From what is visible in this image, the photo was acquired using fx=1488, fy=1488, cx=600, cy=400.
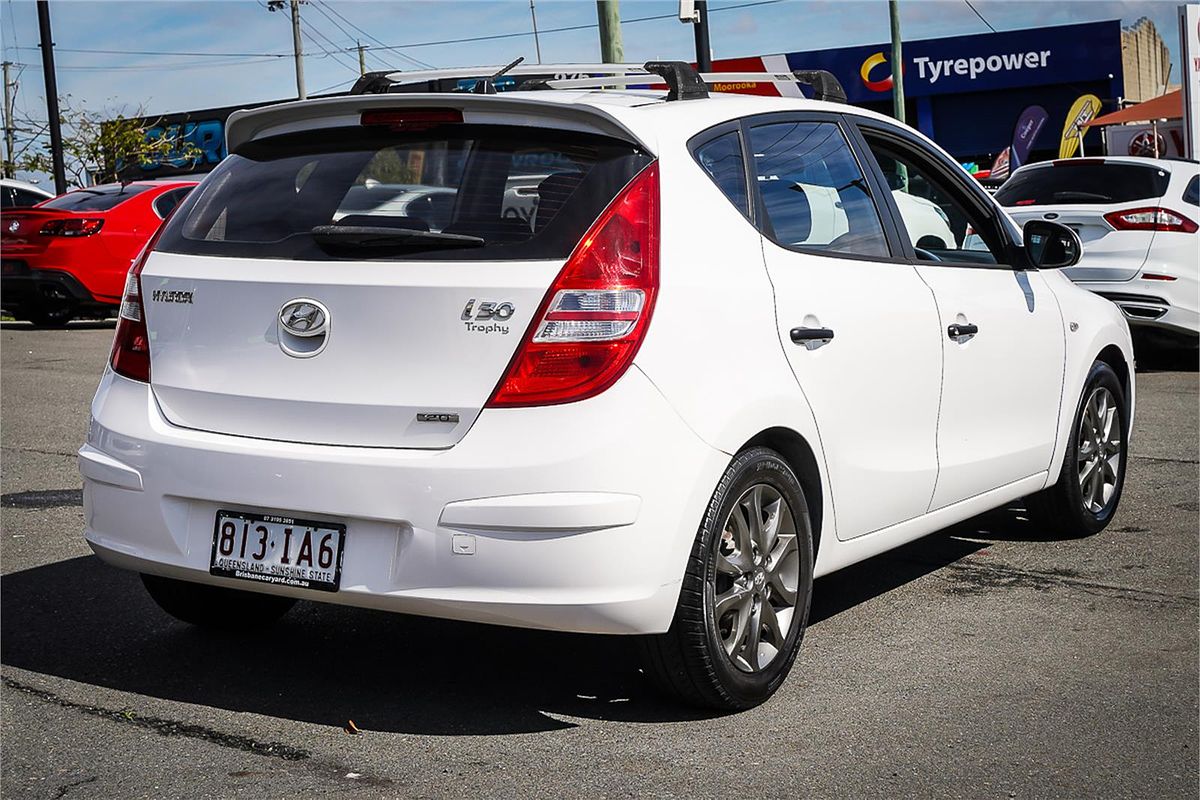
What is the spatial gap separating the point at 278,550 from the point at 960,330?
2.45 metres

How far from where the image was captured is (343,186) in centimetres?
404

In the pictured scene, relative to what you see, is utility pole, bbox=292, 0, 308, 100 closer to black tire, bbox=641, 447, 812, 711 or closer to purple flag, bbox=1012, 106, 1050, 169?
purple flag, bbox=1012, 106, 1050, 169

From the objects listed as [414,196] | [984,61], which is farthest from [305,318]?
[984,61]

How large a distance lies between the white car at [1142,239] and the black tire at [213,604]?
8125mm

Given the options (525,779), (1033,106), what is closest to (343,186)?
(525,779)

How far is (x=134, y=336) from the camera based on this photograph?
417cm

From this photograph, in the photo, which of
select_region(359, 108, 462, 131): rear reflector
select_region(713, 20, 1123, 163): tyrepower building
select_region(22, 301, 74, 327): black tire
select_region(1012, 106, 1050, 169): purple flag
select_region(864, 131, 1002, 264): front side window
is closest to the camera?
select_region(359, 108, 462, 131): rear reflector

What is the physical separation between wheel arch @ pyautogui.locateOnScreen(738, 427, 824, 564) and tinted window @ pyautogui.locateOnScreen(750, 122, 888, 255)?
0.57 metres

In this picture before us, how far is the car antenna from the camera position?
13.3 ft

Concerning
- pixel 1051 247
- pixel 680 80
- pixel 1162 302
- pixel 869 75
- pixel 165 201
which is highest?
pixel 869 75

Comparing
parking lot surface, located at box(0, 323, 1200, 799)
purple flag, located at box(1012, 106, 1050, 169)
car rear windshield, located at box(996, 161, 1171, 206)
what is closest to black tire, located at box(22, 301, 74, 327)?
car rear windshield, located at box(996, 161, 1171, 206)

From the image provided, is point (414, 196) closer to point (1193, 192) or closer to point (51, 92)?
point (1193, 192)

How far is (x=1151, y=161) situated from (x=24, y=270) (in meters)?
11.1

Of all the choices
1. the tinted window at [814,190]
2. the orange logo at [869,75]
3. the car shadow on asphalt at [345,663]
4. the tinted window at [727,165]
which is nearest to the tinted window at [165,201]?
the car shadow on asphalt at [345,663]
